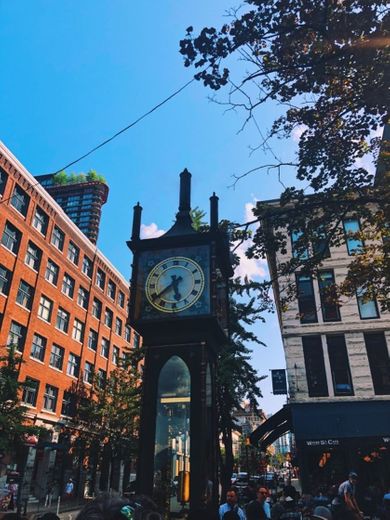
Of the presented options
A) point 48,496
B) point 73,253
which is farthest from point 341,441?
point 73,253

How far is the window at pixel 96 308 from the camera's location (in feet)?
116

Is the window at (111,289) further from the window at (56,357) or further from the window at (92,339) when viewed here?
the window at (56,357)

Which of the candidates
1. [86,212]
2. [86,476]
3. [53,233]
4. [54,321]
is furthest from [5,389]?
[86,212]

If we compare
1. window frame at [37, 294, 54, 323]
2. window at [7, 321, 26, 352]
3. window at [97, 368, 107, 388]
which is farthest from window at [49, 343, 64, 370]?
window at [97, 368, 107, 388]

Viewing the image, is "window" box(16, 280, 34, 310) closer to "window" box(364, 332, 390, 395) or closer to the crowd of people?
the crowd of people

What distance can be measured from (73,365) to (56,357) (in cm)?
257

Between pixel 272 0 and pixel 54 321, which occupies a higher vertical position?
pixel 54 321

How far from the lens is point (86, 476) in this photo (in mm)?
30375

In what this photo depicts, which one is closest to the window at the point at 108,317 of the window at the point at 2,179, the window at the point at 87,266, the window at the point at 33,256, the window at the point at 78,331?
the window at the point at 87,266

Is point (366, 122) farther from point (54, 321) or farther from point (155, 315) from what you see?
point (54, 321)

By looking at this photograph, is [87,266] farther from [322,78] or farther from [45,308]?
[322,78]

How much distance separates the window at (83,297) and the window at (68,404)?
7.08m

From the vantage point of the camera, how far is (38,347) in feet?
87.7

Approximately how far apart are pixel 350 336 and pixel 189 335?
1650 cm
